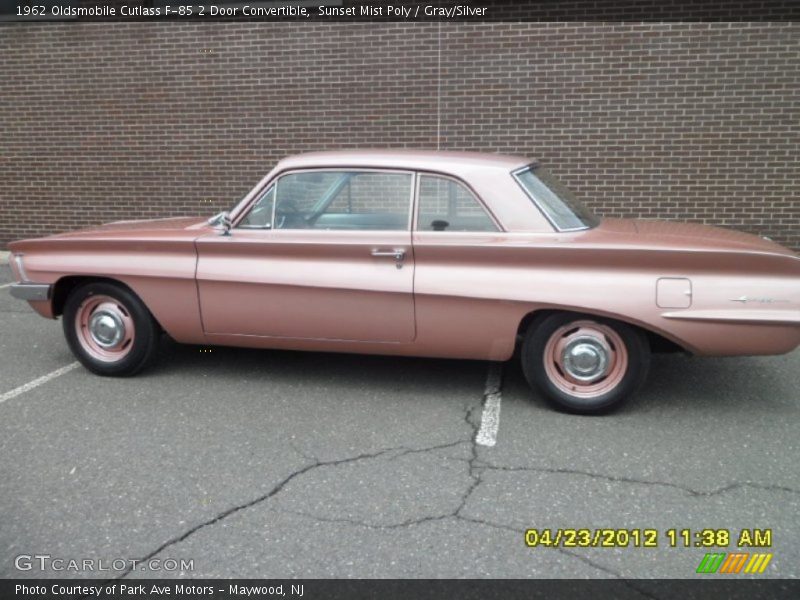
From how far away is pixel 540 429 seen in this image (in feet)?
12.5

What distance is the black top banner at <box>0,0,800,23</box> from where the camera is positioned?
7410 mm

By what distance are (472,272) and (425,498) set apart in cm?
141

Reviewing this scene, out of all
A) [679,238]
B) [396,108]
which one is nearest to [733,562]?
[679,238]

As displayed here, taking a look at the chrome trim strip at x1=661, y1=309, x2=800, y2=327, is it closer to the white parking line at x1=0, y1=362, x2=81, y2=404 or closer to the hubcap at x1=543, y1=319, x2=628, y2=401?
the hubcap at x1=543, y1=319, x2=628, y2=401

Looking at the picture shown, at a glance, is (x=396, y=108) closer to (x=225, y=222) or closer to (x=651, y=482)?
(x=225, y=222)

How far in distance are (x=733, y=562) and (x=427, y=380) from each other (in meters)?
2.29

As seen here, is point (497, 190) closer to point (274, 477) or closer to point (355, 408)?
point (355, 408)

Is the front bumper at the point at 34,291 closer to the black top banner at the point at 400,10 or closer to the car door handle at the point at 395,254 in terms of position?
the car door handle at the point at 395,254

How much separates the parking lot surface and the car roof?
1395 mm

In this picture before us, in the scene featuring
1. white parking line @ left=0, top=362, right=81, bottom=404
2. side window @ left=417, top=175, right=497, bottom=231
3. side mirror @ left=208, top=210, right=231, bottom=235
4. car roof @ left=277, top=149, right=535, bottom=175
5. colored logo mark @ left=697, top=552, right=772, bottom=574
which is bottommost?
colored logo mark @ left=697, top=552, right=772, bottom=574

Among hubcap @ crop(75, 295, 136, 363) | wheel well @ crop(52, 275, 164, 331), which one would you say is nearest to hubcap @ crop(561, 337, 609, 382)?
wheel well @ crop(52, 275, 164, 331)

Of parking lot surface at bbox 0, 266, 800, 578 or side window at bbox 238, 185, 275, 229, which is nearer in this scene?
parking lot surface at bbox 0, 266, 800, 578

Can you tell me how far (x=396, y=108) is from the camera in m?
8.15
